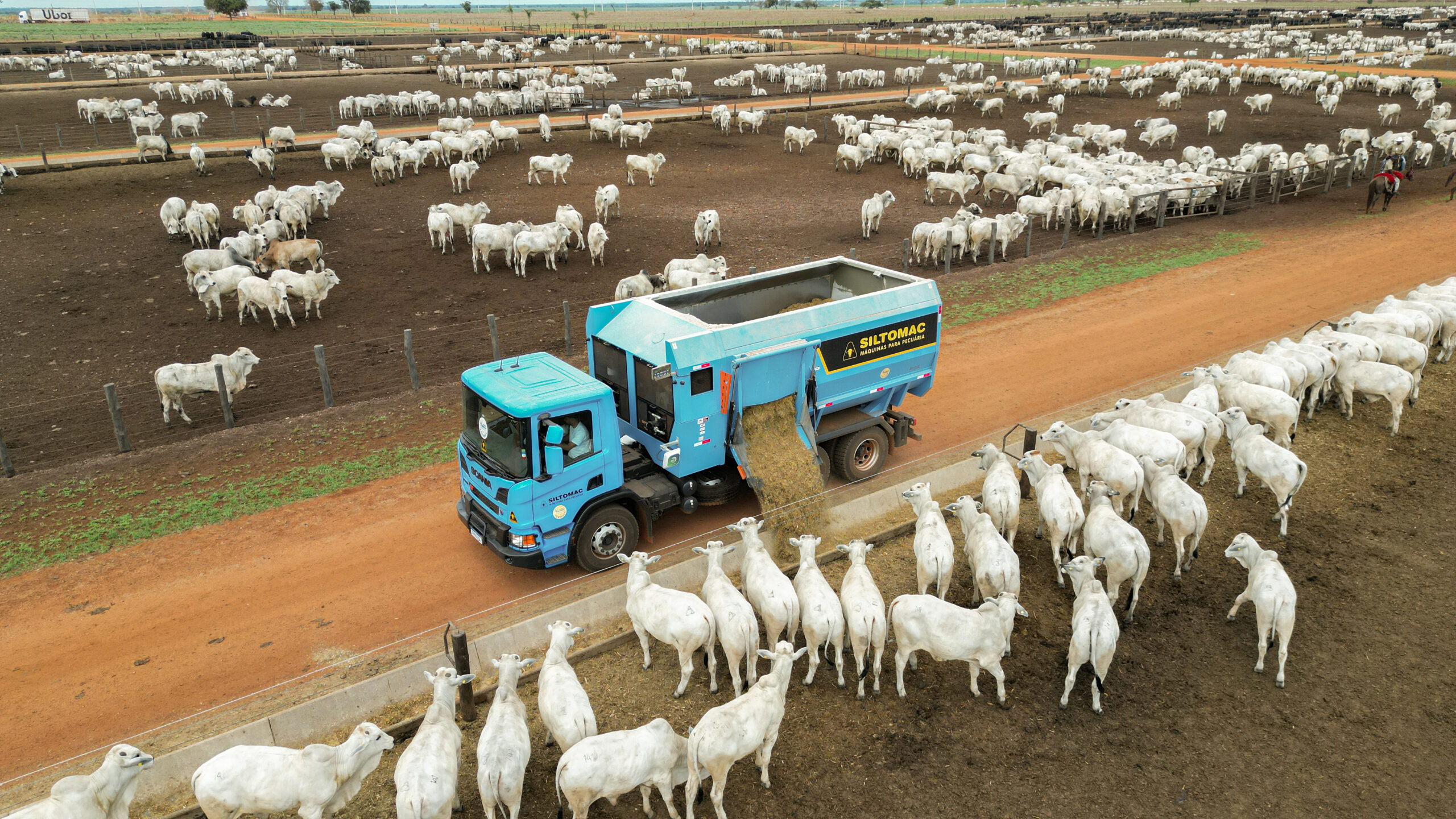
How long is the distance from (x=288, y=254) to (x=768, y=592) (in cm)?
2038

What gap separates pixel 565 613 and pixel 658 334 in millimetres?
4047

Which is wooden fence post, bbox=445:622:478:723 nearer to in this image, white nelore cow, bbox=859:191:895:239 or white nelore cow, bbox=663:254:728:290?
white nelore cow, bbox=663:254:728:290

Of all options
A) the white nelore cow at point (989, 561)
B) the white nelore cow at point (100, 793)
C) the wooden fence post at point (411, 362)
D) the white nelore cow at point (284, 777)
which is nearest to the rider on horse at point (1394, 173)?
the white nelore cow at point (989, 561)

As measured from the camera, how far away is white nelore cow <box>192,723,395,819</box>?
25.1ft

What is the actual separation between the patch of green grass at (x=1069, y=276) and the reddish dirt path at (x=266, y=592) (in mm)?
4083

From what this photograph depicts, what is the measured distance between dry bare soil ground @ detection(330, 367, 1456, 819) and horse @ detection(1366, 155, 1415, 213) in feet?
78.7

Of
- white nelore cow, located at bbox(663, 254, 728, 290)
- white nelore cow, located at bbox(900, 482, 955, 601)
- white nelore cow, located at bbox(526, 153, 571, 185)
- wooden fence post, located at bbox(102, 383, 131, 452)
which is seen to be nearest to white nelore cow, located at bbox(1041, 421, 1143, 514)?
white nelore cow, located at bbox(900, 482, 955, 601)

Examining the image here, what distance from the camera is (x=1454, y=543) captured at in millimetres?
12609

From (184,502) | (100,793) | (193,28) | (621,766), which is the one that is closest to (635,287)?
(184,502)

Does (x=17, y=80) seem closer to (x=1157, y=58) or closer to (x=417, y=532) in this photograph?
(x=417, y=532)

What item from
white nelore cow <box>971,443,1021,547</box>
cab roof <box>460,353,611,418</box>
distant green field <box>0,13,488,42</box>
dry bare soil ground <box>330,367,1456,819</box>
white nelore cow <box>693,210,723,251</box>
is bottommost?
dry bare soil ground <box>330,367,1456,819</box>

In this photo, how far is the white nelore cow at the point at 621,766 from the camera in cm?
770

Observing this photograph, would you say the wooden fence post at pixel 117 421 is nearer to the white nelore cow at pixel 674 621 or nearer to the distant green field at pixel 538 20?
the white nelore cow at pixel 674 621

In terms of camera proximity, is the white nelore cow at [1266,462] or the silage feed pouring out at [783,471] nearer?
the silage feed pouring out at [783,471]
